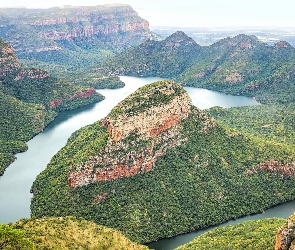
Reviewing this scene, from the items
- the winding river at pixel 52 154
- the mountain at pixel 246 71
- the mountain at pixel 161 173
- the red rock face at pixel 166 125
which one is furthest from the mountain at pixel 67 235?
the mountain at pixel 246 71

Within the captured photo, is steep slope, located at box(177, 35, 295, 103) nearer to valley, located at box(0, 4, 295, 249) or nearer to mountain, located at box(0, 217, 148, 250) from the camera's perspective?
valley, located at box(0, 4, 295, 249)

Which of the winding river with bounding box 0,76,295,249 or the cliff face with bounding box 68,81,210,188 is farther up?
the cliff face with bounding box 68,81,210,188

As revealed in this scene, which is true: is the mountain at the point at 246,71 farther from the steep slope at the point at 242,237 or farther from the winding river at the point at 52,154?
the steep slope at the point at 242,237

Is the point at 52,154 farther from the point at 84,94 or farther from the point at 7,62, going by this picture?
the point at 84,94

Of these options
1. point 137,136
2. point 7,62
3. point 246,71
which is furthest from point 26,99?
point 246,71

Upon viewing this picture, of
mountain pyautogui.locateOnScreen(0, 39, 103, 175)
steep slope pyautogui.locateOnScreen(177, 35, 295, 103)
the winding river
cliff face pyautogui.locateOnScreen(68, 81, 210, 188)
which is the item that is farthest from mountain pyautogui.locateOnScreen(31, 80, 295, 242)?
steep slope pyautogui.locateOnScreen(177, 35, 295, 103)
